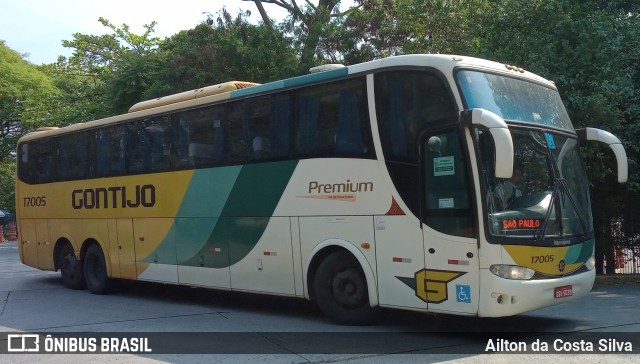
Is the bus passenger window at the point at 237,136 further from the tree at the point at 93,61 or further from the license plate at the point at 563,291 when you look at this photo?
the tree at the point at 93,61

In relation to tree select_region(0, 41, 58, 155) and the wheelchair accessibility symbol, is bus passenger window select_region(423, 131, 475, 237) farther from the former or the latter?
tree select_region(0, 41, 58, 155)

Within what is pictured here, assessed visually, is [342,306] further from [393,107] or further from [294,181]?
[393,107]

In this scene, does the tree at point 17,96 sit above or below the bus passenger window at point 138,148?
above

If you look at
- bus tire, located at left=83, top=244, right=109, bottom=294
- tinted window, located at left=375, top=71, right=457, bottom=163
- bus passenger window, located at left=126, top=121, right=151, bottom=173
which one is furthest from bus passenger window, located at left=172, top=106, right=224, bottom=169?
bus tire, located at left=83, top=244, right=109, bottom=294

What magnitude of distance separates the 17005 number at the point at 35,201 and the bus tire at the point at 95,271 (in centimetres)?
200

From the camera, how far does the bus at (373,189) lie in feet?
24.8

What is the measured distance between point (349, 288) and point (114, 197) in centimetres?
611

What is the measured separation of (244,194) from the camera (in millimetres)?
10328

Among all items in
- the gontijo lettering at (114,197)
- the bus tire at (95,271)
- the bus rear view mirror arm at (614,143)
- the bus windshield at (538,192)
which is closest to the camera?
the bus windshield at (538,192)

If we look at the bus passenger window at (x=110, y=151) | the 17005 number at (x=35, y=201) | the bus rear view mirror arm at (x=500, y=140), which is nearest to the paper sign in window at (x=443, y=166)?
the bus rear view mirror arm at (x=500, y=140)

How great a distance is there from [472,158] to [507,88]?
1333 mm

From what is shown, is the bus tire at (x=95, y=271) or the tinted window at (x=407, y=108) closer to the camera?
the tinted window at (x=407, y=108)

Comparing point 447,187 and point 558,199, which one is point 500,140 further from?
point 558,199

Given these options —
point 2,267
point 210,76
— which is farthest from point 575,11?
point 2,267
